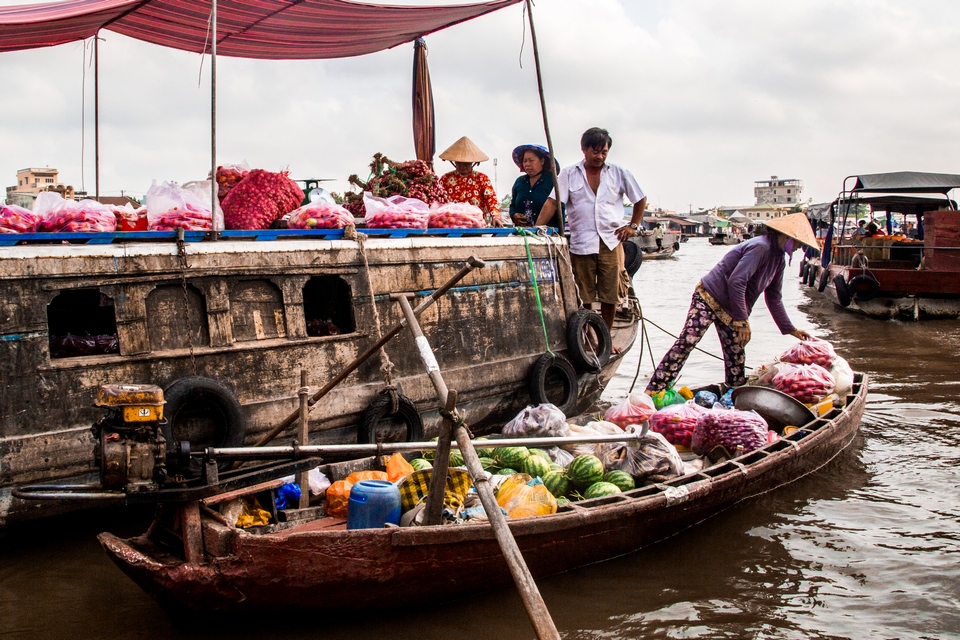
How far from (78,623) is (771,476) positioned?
4062 millimetres

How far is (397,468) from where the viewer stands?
4574 mm

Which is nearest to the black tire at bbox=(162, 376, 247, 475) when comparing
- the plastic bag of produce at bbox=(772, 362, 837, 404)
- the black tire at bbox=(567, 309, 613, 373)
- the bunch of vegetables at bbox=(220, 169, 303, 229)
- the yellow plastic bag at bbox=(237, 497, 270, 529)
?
the yellow plastic bag at bbox=(237, 497, 270, 529)

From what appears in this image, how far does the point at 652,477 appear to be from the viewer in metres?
4.80

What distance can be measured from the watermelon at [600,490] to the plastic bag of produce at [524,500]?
323 millimetres

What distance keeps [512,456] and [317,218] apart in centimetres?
209

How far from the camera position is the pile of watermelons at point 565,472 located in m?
4.64

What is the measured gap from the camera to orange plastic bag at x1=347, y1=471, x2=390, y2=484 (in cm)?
442

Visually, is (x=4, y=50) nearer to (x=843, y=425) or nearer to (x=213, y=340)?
(x=213, y=340)

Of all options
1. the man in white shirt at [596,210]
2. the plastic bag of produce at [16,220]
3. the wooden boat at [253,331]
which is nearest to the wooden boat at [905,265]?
the man in white shirt at [596,210]

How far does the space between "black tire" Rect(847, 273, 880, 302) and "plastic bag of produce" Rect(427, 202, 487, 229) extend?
37.0ft

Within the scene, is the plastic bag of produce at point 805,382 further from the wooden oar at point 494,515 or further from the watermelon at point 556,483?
the wooden oar at point 494,515

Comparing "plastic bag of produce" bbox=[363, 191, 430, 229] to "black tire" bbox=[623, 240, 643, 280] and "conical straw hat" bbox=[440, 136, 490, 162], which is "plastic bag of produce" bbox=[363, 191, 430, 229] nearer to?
"conical straw hat" bbox=[440, 136, 490, 162]

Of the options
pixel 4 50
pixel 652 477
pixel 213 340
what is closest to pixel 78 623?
pixel 213 340

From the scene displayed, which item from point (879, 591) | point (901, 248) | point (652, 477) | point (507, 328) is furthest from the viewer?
point (901, 248)
